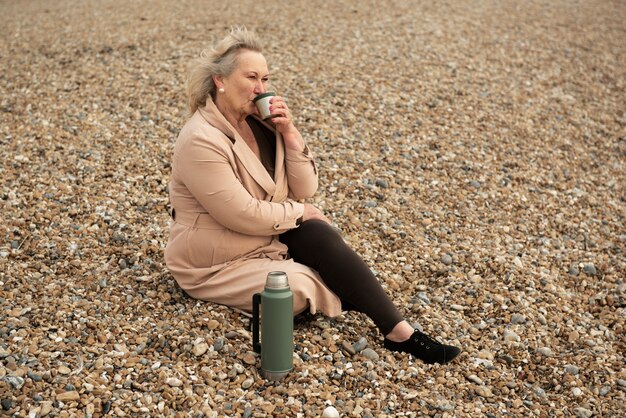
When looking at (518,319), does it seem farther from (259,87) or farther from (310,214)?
(259,87)

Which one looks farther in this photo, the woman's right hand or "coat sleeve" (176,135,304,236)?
the woman's right hand

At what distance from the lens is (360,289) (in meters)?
4.25

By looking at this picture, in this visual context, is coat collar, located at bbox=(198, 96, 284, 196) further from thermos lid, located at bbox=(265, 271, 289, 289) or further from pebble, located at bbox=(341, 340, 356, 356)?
pebble, located at bbox=(341, 340, 356, 356)

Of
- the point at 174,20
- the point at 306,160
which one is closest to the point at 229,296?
the point at 306,160

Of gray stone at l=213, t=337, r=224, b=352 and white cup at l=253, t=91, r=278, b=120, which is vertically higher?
white cup at l=253, t=91, r=278, b=120

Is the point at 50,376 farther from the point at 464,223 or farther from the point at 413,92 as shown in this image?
the point at 413,92

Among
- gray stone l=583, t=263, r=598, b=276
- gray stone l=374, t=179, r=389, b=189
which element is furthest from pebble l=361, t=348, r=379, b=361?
gray stone l=374, t=179, r=389, b=189

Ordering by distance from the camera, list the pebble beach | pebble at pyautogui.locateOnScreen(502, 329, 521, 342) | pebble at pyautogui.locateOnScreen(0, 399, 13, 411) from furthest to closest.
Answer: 1. pebble at pyautogui.locateOnScreen(502, 329, 521, 342)
2. the pebble beach
3. pebble at pyautogui.locateOnScreen(0, 399, 13, 411)

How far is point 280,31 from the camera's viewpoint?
35.6ft

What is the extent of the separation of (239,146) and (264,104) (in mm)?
290

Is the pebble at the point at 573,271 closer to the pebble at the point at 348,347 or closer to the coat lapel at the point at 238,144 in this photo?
the pebble at the point at 348,347

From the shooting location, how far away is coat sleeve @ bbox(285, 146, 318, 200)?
452 cm

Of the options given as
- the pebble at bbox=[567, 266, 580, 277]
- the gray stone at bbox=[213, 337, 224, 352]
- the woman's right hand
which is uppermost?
the woman's right hand

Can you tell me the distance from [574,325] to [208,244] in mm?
2726
